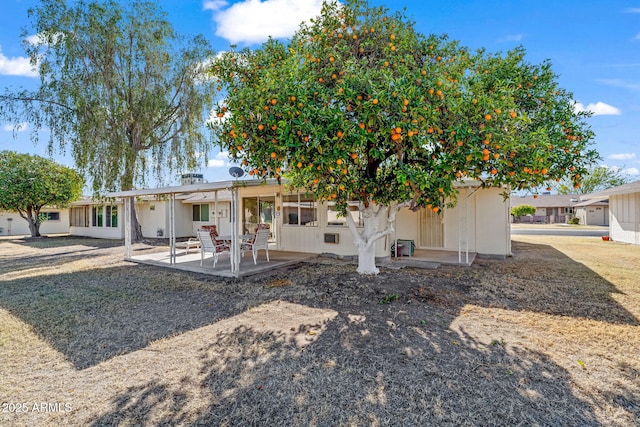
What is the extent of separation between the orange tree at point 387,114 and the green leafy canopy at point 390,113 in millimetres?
22

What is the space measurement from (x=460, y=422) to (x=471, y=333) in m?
2.03

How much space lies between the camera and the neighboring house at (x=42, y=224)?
2480 centimetres

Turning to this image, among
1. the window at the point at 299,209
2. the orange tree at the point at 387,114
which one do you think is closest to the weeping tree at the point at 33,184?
the window at the point at 299,209

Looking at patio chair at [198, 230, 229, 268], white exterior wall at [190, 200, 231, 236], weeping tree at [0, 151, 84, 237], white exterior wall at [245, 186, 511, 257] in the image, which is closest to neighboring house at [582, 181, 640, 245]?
white exterior wall at [245, 186, 511, 257]

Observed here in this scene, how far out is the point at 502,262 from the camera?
9.91m

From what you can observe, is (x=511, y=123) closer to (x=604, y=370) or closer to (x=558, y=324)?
(x=558, y=324)

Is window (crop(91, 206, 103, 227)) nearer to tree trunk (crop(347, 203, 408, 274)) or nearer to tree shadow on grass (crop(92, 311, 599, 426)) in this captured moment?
tree trunk (crop(347, 203, 408, 274))

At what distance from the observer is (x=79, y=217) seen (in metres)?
23.9

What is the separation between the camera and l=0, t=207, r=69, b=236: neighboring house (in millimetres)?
24797

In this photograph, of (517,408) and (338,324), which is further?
(338,324)

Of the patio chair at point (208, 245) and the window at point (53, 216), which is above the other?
the window at point (53, 216)

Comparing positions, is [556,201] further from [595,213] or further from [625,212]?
[625,212]

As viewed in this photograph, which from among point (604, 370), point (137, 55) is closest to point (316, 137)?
point (604, 370)

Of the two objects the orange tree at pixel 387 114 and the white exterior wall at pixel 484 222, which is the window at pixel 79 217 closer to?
the orange tree at pixel 387 114
